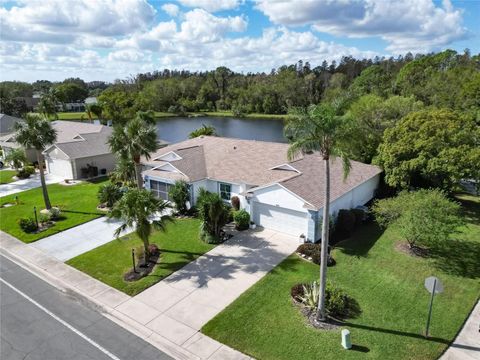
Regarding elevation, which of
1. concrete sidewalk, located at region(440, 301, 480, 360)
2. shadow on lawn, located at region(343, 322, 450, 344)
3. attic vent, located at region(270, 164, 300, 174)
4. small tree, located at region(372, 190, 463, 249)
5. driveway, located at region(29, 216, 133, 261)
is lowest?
concrete sidewalk, located at region(440, 301, 480, 360)

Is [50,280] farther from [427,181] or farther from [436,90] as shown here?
[436,90]

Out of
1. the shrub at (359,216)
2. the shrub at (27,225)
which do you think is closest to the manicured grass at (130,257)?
the shrub at (27,225)

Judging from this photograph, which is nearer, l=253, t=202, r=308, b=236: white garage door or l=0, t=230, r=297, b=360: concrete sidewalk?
l=0, t=230, r=297, b=360: concrete sidewalk

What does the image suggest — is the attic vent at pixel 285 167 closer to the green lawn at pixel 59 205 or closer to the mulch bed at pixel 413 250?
the mulch bed at pixel 413 250

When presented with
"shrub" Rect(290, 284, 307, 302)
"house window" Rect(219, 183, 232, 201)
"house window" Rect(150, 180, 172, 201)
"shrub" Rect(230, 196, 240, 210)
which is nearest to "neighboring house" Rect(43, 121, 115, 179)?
"house window" Rect(150, 180, 172, 201)

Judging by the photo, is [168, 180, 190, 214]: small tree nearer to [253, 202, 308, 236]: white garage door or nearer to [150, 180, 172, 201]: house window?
[150, 180, 172, 201]: house window

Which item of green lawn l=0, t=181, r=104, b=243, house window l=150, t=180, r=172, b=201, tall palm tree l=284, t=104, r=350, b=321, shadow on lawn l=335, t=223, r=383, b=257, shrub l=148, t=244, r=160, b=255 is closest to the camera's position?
tall palm tree l=284, t=104, r=350, b=321

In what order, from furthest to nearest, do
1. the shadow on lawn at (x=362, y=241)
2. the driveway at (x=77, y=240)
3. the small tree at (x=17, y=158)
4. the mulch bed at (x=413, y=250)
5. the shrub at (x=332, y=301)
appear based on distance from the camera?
the small tree at (x=17, y=158) < the driveway at (x=77, y=240) < the shadow on lawn at (x=362, y=241) < the mulch bed at (x=413, y=250) < the shrub at (x=332, y=301)
